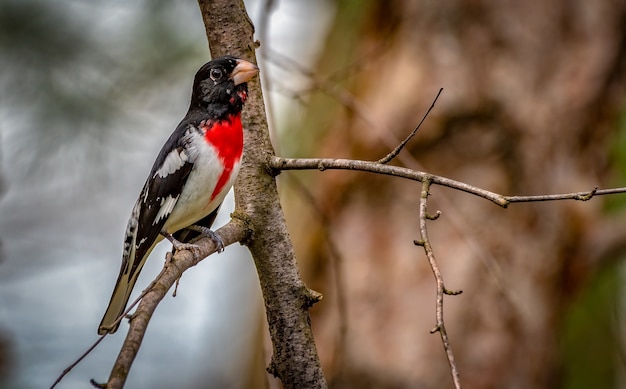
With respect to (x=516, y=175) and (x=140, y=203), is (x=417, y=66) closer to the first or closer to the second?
(x=516, y=175)

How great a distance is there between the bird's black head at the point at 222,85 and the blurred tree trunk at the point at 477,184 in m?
1.49

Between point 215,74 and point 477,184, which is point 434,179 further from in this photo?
point 477,184

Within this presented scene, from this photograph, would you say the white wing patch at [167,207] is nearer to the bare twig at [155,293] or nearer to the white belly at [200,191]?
the white belly at [200,191]

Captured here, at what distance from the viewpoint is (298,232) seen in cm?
483

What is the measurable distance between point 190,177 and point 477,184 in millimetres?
2127

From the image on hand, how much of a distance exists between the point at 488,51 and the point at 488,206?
92 centimetres

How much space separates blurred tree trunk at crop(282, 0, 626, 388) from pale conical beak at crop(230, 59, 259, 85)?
5.85 feet

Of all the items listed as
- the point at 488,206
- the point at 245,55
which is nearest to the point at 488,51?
the point at 488,206

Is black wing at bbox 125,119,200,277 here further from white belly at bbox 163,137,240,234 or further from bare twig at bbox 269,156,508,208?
bare twig at bbox 269,156,508,208

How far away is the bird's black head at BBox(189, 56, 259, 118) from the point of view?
2.64 meters

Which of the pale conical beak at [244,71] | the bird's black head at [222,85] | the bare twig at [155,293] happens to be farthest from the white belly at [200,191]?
the bare twig at [155,293]

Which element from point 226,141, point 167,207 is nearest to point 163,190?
point 167,207

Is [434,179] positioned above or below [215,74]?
below

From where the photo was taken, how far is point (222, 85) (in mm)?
2842
